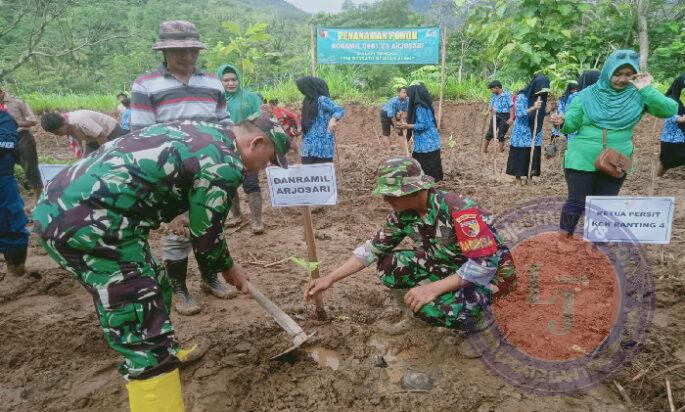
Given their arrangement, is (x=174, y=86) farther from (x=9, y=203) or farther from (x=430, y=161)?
(x=430, y=161)

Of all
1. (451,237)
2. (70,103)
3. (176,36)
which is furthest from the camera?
(70,103)

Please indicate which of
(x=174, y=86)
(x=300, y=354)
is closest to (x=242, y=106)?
(x=174, y=86)

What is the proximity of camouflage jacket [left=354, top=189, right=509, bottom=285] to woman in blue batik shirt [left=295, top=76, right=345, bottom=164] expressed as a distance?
110 inches

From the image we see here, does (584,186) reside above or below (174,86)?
below

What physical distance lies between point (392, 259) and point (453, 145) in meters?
7.63

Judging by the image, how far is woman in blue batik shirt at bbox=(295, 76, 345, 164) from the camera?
A: 505 cm

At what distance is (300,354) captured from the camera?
8.13 feet

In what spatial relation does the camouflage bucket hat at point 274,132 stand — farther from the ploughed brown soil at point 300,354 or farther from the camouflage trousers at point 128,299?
the ploughed brown soil at point 300,354

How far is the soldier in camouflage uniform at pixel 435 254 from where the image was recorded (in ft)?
6.86

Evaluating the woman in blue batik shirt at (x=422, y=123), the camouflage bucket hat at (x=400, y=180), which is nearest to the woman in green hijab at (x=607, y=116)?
the camouflage bucket hat at (x=400, y=180)

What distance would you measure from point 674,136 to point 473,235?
16.2ft

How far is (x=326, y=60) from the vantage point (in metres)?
8.47

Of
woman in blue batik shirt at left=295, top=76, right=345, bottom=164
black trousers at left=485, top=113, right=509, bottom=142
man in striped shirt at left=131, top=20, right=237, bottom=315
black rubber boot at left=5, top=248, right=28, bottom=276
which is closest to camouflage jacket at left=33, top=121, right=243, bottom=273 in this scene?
man in striped shirt at left=131, top=20, right=237, bottom=315

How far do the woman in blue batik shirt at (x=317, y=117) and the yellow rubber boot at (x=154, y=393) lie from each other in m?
3.65
